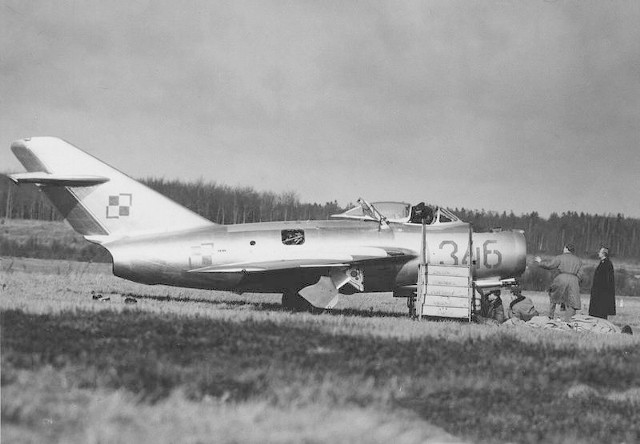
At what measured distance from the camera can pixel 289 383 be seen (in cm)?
729

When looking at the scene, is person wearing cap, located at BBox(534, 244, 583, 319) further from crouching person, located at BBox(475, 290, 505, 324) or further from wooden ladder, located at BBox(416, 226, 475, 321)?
wooden ladder, located at BBox(416, 226, 475, 321)

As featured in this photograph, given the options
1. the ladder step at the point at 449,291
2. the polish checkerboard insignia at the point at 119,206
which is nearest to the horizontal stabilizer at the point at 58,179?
the polish checkerboard insignia at the point at 119,206

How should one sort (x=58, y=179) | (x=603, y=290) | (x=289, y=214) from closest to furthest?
1. (x=58, y=179)
2. (x=603, y=290)
3. (x=289, y=214)

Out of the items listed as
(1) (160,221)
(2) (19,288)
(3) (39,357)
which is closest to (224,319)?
(3) (39,357)

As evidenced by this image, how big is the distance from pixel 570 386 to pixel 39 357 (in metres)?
6.21

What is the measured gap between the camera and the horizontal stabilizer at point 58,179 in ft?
57.0

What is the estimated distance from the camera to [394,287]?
18.7m

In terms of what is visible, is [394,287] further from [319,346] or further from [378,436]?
[378,436]

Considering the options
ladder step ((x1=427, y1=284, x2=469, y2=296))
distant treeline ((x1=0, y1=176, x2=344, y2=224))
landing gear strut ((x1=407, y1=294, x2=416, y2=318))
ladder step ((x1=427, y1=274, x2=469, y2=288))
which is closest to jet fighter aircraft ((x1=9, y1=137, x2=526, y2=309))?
landing gear strut ((x1=407, y1=294, x2=416, y2=318))

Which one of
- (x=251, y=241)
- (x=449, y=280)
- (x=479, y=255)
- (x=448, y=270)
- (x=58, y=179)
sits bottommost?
(x=449, y=280)

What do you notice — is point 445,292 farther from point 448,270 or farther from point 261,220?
point 261,220

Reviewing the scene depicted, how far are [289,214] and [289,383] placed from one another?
6688 centimetres

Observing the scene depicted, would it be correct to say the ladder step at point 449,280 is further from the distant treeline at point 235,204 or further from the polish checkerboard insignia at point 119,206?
the distant treeline at point 235,204

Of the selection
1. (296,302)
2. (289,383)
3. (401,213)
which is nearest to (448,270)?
(401,213)
